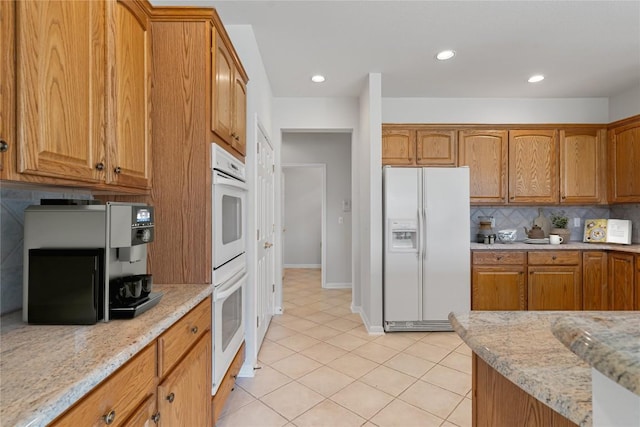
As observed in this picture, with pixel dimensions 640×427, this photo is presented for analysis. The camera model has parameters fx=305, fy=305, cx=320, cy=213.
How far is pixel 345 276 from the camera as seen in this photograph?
517cm

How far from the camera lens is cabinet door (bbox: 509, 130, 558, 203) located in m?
3.61

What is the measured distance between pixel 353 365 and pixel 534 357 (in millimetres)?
1903

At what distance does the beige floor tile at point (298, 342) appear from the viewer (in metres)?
2.82

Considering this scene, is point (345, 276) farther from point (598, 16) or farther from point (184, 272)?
point (598, 16)

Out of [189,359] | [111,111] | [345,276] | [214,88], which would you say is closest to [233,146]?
[214,88]

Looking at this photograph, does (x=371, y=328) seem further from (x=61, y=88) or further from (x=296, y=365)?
(x=61, y=88)

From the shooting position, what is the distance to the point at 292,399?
2029mm

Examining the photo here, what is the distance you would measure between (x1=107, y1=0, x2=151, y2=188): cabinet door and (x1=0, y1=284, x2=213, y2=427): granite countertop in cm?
58

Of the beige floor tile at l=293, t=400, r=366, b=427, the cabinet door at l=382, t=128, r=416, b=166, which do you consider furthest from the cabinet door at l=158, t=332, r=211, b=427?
the cabinet door at l=382, t=128, r=416, b=166

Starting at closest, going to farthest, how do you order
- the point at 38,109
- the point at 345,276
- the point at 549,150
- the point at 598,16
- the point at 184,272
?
the point at 38,109 → the point at 184,272 → the point at 598,16 → the point at 549,150 → the point at 345,276

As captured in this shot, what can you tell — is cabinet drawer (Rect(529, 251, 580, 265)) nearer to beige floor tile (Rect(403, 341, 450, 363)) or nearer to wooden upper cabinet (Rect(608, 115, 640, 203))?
wooden upper cabinet (Rect(608, 115, 640, 203))

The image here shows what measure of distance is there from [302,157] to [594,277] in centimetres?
415

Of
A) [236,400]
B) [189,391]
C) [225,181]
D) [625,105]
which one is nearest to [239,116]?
[225,181]

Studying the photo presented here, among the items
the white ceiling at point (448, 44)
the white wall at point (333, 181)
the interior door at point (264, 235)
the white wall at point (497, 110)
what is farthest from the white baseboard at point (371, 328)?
the white ceiling at point (448, 44)
